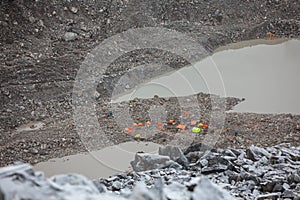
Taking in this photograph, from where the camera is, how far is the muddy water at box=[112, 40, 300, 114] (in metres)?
6.79

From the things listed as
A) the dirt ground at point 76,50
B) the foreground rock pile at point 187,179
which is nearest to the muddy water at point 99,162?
the dirt ground at point 76,50

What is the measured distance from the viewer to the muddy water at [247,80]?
679 cm

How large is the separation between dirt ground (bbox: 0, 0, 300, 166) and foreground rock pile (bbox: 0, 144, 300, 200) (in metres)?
1.24

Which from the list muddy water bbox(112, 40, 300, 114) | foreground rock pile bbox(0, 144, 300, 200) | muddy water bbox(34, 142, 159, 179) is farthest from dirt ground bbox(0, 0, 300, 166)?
foreground rock pile bbox(0, 144, 300, 200)

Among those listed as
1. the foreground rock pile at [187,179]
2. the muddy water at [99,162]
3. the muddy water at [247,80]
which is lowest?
the foreground rock pile at [187,179]

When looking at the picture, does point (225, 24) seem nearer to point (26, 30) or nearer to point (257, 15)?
point (257, 15)

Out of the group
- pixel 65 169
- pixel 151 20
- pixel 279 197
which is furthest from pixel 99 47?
pixel 279 197

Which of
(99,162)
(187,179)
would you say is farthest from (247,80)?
(187,179)

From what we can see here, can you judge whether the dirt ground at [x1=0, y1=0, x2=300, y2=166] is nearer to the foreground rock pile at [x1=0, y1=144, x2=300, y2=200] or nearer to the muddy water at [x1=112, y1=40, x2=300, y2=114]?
the muddy water at [x1=112, y1=40, x2=300, y2=114]

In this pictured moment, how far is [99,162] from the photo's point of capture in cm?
548

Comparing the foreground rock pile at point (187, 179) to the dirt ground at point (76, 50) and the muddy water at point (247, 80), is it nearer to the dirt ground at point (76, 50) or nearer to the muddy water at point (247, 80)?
the dirt ground at point (76, 50)

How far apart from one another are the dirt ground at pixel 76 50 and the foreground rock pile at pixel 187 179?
1.24 meters

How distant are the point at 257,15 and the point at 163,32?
240 cm

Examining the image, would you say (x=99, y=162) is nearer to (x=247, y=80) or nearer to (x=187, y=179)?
(x=187, y=179)
